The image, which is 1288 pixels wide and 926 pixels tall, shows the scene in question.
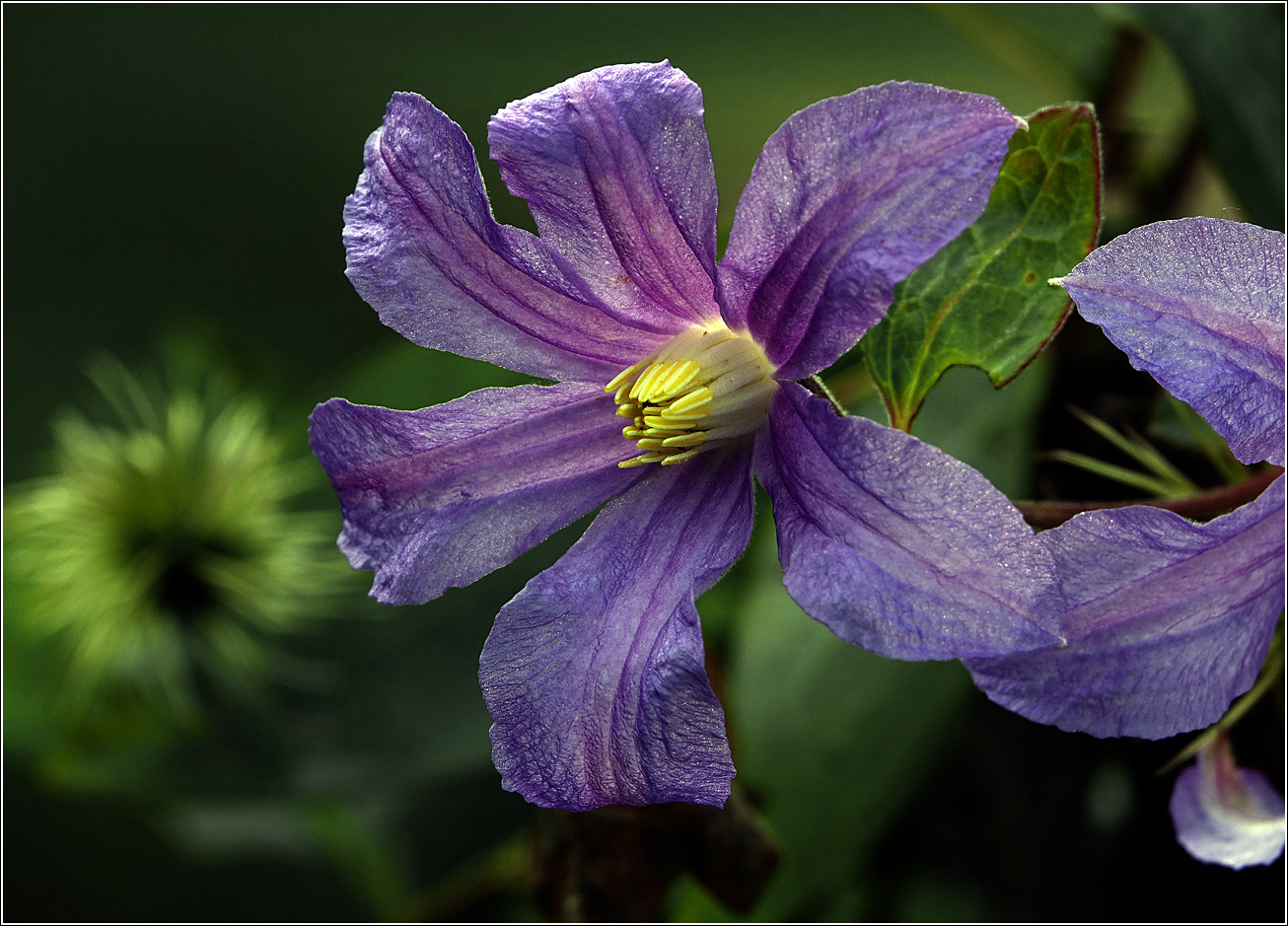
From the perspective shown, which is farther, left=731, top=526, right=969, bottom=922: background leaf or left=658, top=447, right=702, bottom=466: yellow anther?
left=731, top=526, right=969, bottom=922: background leaf

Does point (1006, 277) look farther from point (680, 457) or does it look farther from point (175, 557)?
point (175, 557)

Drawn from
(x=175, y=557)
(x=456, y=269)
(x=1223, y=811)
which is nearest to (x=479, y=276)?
(x=456, y=269)

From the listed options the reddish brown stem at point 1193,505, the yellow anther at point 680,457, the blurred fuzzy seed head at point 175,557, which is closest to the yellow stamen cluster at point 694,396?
the yellow anther at point 680,457

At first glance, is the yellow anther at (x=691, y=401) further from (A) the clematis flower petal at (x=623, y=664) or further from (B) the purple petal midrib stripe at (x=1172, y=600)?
(B) the purple petal midrib stripe at (x=1172, y=600)

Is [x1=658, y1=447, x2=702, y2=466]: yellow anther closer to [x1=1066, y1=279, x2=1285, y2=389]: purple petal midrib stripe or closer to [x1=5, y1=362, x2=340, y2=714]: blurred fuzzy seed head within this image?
[x1=1066, y1=279, x2=1285, y2=389]: purple petal midrib stripe

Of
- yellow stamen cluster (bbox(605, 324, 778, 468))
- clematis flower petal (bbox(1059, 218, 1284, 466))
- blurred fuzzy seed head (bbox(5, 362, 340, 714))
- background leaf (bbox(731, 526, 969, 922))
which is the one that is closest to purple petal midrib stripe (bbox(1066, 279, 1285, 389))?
clematis flower petal (bbox(1059, 218, 1284, 466))

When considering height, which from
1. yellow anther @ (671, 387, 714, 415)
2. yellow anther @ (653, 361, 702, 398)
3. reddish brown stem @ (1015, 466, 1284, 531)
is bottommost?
reddish brown stem @ (1015, 466, 1284, 531)

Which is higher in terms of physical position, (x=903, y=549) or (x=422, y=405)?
(x=903, y=549)

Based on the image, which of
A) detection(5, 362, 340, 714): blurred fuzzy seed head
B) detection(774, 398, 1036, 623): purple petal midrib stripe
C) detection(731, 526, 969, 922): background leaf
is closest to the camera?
detection(774, 398, 1036, 623): purple petal midrib stripe
